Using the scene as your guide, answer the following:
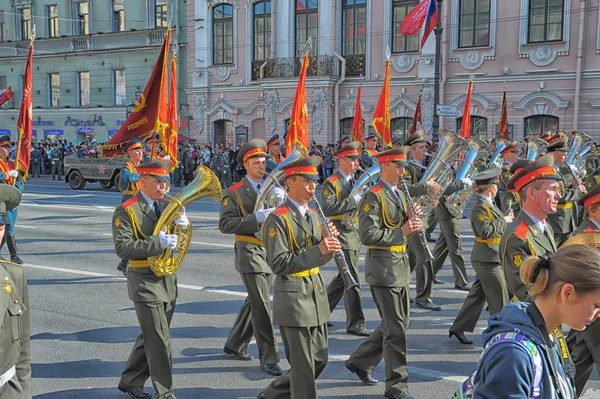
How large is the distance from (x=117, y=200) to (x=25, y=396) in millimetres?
19378

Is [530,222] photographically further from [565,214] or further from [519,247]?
[565,214]

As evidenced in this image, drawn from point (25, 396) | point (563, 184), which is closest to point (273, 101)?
point (563, 184)

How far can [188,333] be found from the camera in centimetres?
776

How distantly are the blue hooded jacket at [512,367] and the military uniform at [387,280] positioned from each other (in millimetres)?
3088

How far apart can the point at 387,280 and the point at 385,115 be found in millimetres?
7944

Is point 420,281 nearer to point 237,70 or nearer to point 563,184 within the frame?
point 563,184

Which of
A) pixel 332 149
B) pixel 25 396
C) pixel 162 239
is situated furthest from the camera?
pixel 332 149

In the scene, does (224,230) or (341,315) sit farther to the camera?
(341,315)

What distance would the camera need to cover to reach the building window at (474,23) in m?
26.3

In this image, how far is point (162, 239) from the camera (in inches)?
211

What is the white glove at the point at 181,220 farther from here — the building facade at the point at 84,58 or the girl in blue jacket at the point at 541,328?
the building facade at the point at 84,58

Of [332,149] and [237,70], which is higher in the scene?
[237,70]

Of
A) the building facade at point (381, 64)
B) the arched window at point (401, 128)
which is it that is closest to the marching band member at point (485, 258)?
the building facade at point (381, 64)

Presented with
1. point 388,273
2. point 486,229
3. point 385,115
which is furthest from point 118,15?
point 388,273
